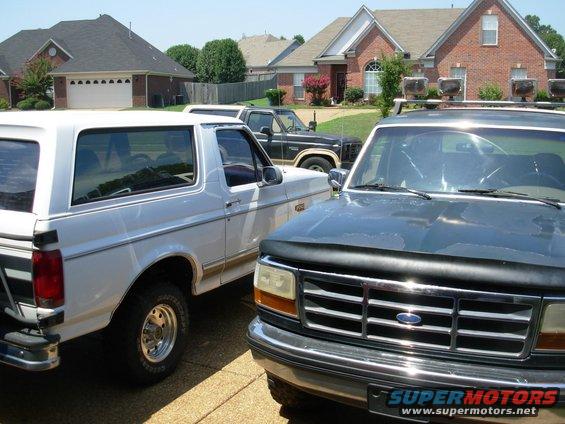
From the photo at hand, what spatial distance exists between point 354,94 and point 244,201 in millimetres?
32683

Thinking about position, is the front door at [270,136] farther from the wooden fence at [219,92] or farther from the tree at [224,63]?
the tree at [224,63]

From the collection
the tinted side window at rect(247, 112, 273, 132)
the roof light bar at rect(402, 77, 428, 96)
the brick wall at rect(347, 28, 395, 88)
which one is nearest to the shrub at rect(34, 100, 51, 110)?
the brick wall at rect(347, 28, 395, 88)

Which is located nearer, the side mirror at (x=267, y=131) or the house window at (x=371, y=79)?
the side mirror at (x=267, y=131)

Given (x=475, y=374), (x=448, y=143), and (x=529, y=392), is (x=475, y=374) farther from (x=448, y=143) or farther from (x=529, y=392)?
(x=448, y=143)

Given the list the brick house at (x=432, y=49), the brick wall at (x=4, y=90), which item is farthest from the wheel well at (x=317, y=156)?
the brick wall at (x=4, y=90)

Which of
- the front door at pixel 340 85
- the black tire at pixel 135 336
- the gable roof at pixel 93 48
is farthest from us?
the gable roof at pixel 93 48

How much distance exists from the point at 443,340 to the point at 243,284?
13.4 ft

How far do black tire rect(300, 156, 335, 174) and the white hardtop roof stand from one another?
25.4 feet

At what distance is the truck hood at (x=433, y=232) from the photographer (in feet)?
9.61

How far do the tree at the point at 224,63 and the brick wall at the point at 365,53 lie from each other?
78.6 ft

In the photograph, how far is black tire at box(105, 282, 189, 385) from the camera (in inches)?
159

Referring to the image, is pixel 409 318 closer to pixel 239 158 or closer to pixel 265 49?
pixel 239 158

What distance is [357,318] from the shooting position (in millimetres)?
3059

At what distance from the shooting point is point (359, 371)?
293cm
